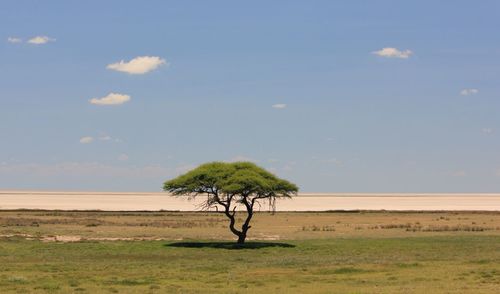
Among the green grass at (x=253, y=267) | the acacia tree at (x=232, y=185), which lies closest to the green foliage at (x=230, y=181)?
the acacia tree at (x=232, y=185)

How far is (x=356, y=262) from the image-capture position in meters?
45.3

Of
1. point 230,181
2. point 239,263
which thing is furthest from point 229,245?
point 239,263

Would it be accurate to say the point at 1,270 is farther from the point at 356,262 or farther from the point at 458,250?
the point at 458,250

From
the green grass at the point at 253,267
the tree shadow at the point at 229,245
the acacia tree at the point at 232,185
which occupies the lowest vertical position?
the green grass at the point at 253,267

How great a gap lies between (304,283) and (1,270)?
17.5 metres

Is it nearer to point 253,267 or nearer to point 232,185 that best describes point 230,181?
point 232,185

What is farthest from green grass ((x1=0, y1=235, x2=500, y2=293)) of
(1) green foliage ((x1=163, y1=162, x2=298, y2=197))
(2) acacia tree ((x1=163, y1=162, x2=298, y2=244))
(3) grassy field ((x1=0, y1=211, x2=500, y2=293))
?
(1) green foliage ((x1=163, y1=162, x2=298, y2=197))

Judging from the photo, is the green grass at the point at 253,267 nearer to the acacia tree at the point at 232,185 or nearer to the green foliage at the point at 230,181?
the acacia tree at the point at 232,185

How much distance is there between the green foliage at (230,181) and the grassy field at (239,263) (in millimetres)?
4853

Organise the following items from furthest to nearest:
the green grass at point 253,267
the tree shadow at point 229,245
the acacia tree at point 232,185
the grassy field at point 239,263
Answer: the acacia tree at point 232,185 < the tree shadow at point 229,245 < the grassy field at point 239,263 < the green grass at point 253,267

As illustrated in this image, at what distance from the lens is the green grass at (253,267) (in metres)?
32.9

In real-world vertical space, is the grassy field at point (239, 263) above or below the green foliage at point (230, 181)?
below

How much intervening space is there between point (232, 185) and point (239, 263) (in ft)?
52.5

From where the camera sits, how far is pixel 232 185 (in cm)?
6153
